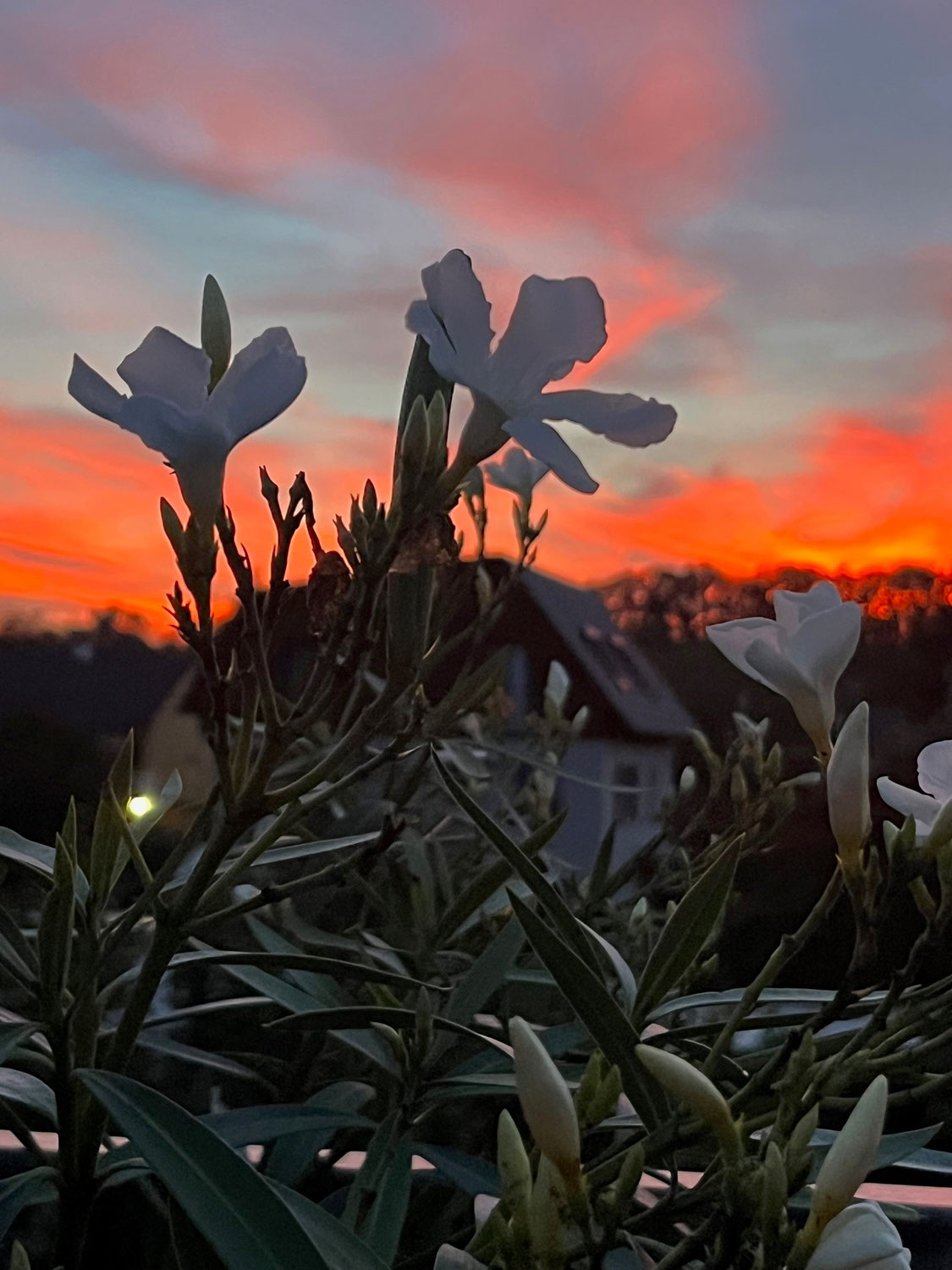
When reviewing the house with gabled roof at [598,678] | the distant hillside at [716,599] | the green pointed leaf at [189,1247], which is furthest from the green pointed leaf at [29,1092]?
the house with gabled roof at [598,678]

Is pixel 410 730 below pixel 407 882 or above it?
above

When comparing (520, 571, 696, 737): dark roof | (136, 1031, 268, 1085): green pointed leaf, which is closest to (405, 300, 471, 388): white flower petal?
(136, 1031, 268, 1085): green pointed leaf

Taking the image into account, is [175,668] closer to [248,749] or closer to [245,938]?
[245,938]

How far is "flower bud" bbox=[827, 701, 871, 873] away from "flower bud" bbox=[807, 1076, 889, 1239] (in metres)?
0.10

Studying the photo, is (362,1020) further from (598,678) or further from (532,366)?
(598,678)

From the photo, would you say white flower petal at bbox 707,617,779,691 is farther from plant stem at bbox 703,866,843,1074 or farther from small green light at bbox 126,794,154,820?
small green light at bbox 126,794,154,820

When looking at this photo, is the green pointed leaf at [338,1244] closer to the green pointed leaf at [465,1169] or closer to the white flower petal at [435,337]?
the green pointed leaf at [465,1169]

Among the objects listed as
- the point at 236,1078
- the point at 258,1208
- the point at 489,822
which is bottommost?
the point at 236,1078

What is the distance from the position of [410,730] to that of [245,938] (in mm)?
536

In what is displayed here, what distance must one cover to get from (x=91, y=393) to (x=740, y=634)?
23 cm

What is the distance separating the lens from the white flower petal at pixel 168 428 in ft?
1.16

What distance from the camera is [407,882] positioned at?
806 mm

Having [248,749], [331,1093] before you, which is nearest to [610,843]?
[331,1093]

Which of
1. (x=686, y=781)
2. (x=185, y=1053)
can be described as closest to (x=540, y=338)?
(x=185, y=1053)
